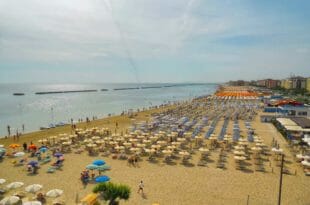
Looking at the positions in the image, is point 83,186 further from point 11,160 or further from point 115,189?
point 11,160

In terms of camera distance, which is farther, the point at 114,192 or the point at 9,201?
the point at 9,201

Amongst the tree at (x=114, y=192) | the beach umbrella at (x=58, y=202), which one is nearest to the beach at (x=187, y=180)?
the beach umbrella at (x=58, y=202)

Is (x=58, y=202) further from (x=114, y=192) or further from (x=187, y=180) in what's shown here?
(x=187, y=180)

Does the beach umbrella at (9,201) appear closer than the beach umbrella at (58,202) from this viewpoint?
Yes

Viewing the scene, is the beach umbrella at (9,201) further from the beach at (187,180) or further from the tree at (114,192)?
the tree at (114,192)

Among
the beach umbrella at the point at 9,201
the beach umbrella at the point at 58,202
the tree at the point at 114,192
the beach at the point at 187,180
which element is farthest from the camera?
the beach at the point at 187,180

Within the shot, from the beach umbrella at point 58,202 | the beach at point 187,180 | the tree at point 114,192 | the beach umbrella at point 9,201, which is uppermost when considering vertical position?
the tree at point 114,192

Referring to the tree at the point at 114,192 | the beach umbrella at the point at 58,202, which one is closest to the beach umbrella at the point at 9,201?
the beach umbrella at the point at 58,202

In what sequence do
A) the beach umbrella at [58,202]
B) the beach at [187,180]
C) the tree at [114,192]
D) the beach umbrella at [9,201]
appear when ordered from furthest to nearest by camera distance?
the beach at [187,180], the beach umbrella at [58,202], the beach umbrella at [9,201], the tree at [114,192]

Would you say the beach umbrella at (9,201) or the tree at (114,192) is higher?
the tree at (114,192)

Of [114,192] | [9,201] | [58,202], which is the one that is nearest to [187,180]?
[114,192]

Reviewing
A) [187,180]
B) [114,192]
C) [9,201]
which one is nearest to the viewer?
[114,192]
